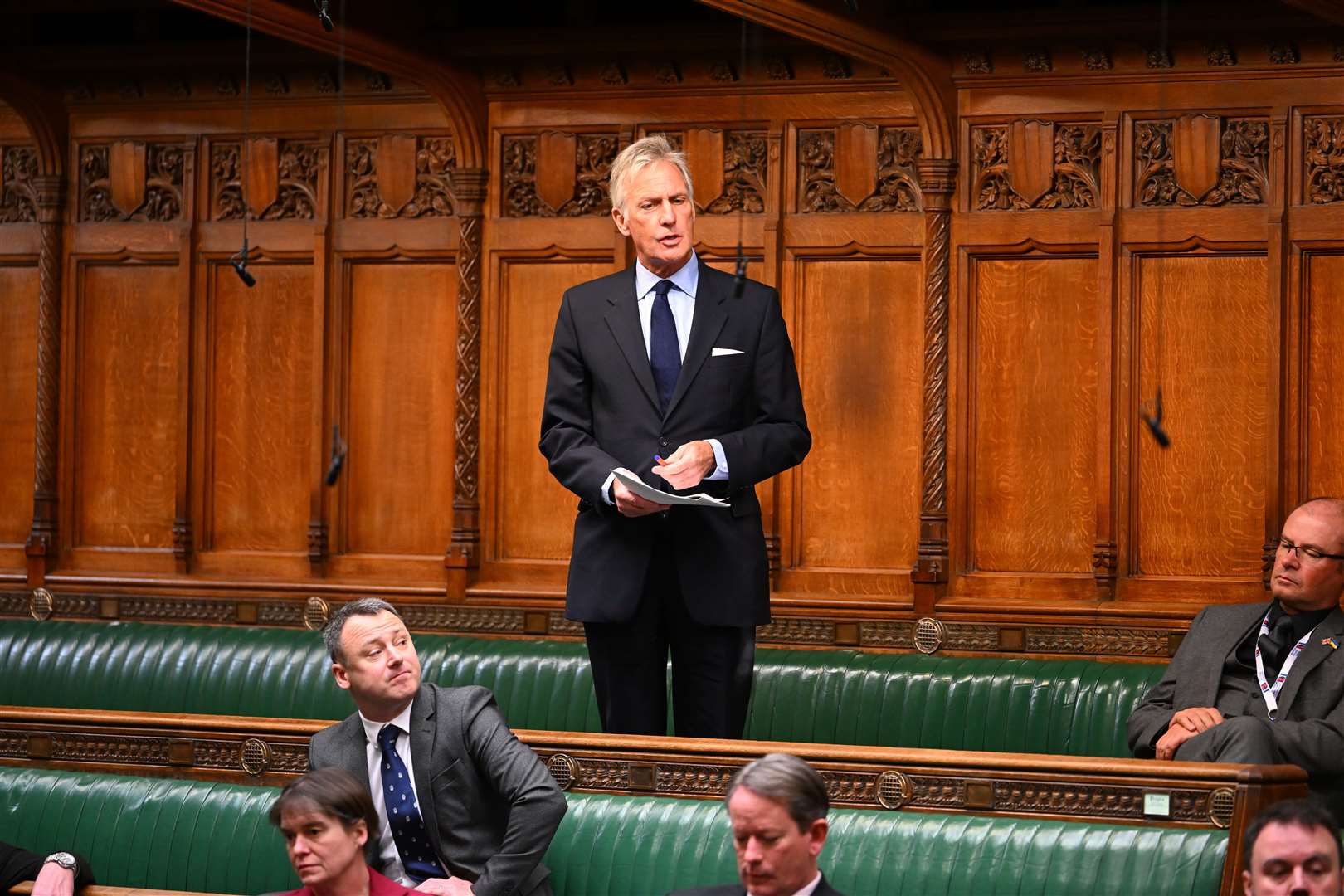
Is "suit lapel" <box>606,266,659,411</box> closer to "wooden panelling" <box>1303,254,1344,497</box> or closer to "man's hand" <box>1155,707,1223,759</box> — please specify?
"man's hand" <box>1155,707,1223,759</box>

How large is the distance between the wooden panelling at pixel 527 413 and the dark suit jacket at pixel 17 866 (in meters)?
2.75

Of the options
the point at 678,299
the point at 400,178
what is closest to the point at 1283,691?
the point at 678,299

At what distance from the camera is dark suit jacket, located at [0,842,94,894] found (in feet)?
13.1

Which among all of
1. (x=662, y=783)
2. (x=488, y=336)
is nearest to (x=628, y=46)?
(x=488, y=336)

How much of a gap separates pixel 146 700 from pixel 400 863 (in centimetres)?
260

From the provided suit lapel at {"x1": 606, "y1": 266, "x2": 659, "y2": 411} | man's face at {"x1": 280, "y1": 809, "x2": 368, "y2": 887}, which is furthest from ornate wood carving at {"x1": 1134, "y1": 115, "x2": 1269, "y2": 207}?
man's face at {"x1": 280, "y1": 809, "x2": 368, "y2": 887}

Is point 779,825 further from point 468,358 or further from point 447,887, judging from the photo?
point 468,358

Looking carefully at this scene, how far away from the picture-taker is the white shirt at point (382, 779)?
3.87 m

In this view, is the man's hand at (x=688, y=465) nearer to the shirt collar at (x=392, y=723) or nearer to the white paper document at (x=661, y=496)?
the white paper document at (x=661, y=496)

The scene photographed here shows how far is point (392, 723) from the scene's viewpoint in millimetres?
3920

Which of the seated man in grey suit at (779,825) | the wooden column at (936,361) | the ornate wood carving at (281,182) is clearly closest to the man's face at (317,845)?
the seated man in grey suit at (779,825)

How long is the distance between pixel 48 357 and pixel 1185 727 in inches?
176

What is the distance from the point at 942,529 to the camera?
6160 millimetres

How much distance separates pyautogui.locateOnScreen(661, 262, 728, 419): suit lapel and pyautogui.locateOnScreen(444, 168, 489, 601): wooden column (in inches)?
93.1
